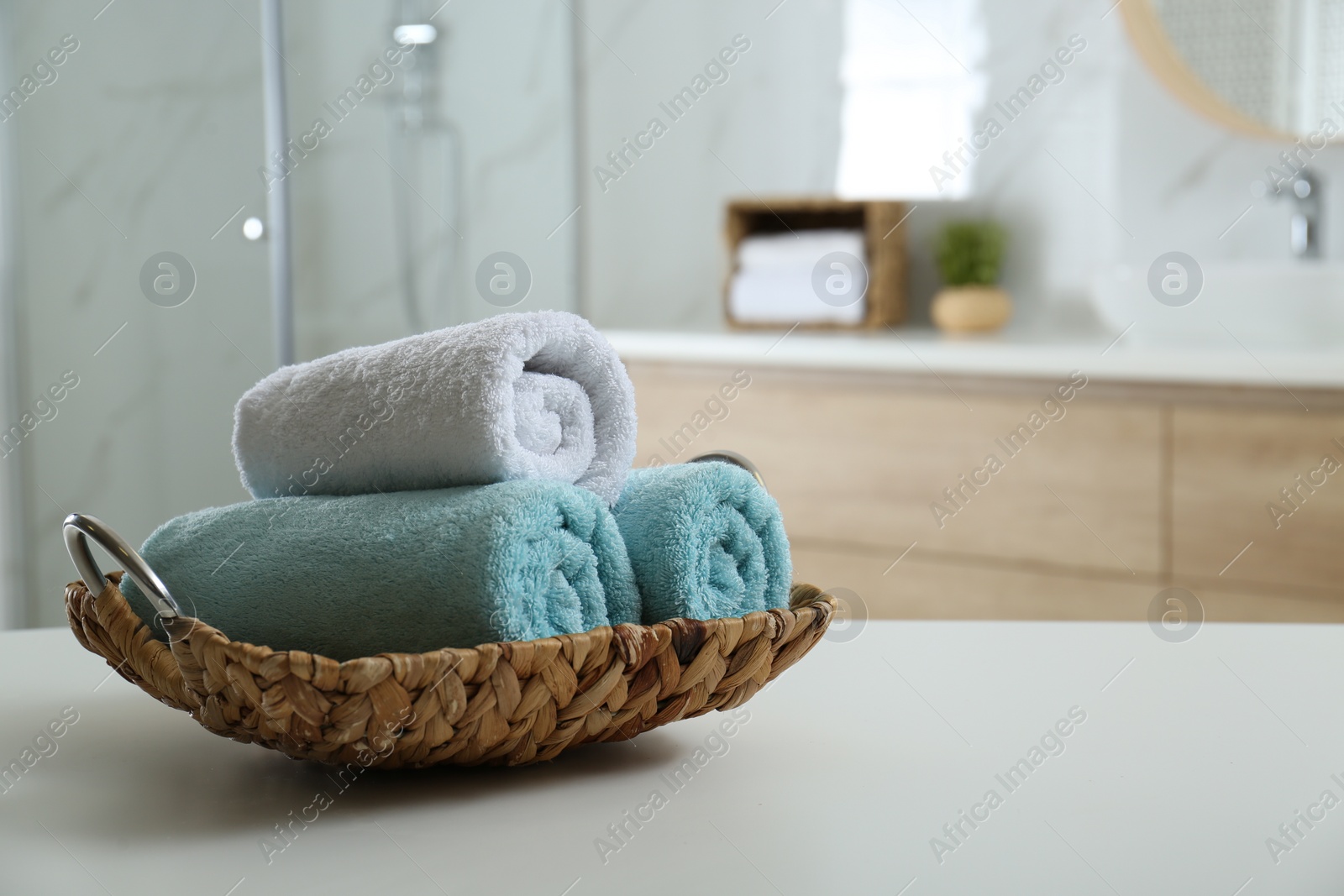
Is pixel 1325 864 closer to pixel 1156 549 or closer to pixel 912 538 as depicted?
pixel 1156 549

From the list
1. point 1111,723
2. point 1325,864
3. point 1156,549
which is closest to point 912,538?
point 1156,549

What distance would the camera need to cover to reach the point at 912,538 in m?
1.79

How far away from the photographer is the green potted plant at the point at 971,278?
211 centimetres

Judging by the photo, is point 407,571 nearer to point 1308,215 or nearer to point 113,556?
point 113,556

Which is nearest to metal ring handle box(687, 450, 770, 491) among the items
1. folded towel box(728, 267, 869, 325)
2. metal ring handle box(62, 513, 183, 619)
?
metal ring handle box(62, 513, 183, 619)

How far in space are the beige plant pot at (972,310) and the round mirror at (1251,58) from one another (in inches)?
17.2

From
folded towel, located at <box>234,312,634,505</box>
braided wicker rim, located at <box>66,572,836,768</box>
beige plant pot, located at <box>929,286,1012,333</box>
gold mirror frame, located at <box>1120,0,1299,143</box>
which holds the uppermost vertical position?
gold mirror frame, located at <box>1120,0,1299,143</box>

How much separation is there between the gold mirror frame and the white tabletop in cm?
162

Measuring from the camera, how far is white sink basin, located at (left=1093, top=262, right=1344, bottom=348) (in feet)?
5.49

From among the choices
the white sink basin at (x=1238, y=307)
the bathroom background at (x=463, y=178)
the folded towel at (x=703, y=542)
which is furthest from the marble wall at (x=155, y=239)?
the folded towel at (x=703, y=542)

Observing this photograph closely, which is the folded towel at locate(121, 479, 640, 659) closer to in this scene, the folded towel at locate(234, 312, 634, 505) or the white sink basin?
the folded towel at locate(234, 312, 634, 505)

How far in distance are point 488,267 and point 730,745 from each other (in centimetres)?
175

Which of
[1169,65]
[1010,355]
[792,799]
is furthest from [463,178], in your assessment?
[792,799]

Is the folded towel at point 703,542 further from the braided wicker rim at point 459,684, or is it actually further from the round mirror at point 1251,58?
the round mirror at point 1251,58
